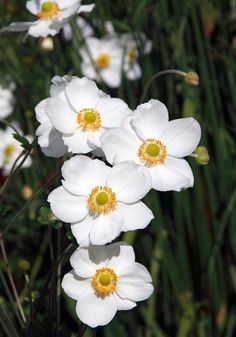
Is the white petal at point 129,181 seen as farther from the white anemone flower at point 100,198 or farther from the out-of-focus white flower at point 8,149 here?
the out-of-focus white flower at point 8,149

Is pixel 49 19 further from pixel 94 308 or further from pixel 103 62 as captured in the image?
pixel 103 62

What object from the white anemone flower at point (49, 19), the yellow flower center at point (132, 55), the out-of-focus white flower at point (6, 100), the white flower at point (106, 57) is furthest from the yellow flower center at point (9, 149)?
the white anemone flower at point (49, 19)

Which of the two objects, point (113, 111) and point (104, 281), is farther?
point (113, 111)

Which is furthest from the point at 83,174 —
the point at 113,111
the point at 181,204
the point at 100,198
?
the point at 181,204

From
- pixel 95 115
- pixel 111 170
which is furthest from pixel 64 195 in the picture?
pixel 95 115

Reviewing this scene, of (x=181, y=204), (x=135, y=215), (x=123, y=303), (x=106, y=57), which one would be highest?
(x=135, y=215)

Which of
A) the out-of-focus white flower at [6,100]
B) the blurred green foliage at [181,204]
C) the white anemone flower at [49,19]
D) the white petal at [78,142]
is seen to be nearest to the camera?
the white petal at [78,142]
